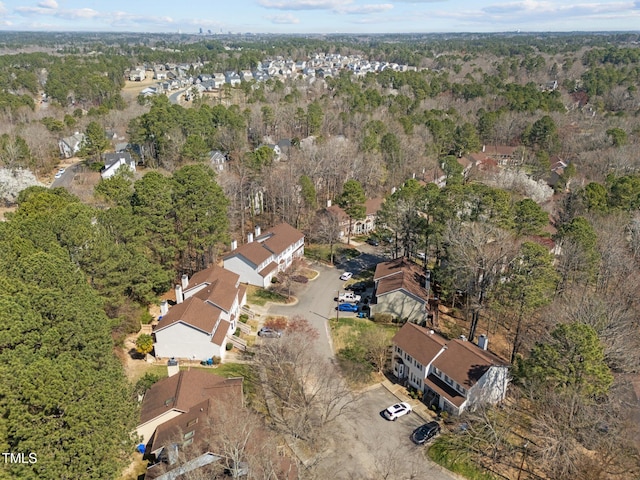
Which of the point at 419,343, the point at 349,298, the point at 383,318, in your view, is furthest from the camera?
the point at 349,298

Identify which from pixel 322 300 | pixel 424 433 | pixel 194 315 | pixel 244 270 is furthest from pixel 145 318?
pixel 424 433

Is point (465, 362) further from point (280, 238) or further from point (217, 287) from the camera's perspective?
point (280, 238)

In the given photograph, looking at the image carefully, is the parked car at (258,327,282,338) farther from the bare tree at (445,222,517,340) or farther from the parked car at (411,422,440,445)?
the bare tree at (445,222,517,340)

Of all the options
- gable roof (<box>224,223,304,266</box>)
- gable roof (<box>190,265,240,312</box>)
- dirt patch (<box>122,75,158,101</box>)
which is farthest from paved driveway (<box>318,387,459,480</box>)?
dirt patch (<box>122,75,158,101</box>)

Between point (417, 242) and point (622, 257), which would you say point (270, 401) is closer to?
point (417, 242)

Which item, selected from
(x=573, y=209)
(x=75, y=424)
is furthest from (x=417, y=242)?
(x=75, y=424)
